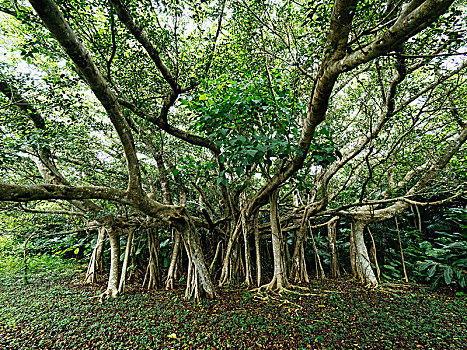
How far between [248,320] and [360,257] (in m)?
3.00

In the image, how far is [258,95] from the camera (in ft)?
10.2

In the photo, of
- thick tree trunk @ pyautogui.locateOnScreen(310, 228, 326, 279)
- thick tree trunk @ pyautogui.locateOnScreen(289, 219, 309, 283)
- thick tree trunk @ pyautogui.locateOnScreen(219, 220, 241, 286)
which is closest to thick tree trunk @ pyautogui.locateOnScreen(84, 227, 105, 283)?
thick tree trunk @ pyautogui.locateOnScreen(219, 220, 241, 286)

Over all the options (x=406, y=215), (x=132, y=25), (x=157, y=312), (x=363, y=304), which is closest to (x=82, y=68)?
(x=132, y=25)

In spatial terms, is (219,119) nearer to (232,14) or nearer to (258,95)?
(258,95)

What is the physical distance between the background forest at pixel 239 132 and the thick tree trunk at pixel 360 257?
0.11ft

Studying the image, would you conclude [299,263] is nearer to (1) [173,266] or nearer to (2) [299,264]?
(2) [299,264]

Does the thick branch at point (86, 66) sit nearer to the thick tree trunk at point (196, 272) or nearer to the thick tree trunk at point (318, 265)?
the thick tree trunk at point (196, 272)

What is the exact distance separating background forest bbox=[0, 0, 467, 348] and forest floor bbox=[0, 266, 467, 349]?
0.66ft

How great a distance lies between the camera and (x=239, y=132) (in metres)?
3.33

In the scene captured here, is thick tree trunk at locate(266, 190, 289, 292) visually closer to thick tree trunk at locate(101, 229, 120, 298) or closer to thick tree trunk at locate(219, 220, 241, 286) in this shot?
thick tree trunk at locate(219, 220, 241, 286)

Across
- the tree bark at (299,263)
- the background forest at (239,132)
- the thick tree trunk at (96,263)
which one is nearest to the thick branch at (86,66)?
the background forest at (239,132)

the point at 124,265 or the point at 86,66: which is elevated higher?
the point at 86,66

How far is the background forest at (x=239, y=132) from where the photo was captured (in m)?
2.71

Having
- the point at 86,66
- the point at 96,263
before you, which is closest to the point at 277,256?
the point at 86,66
